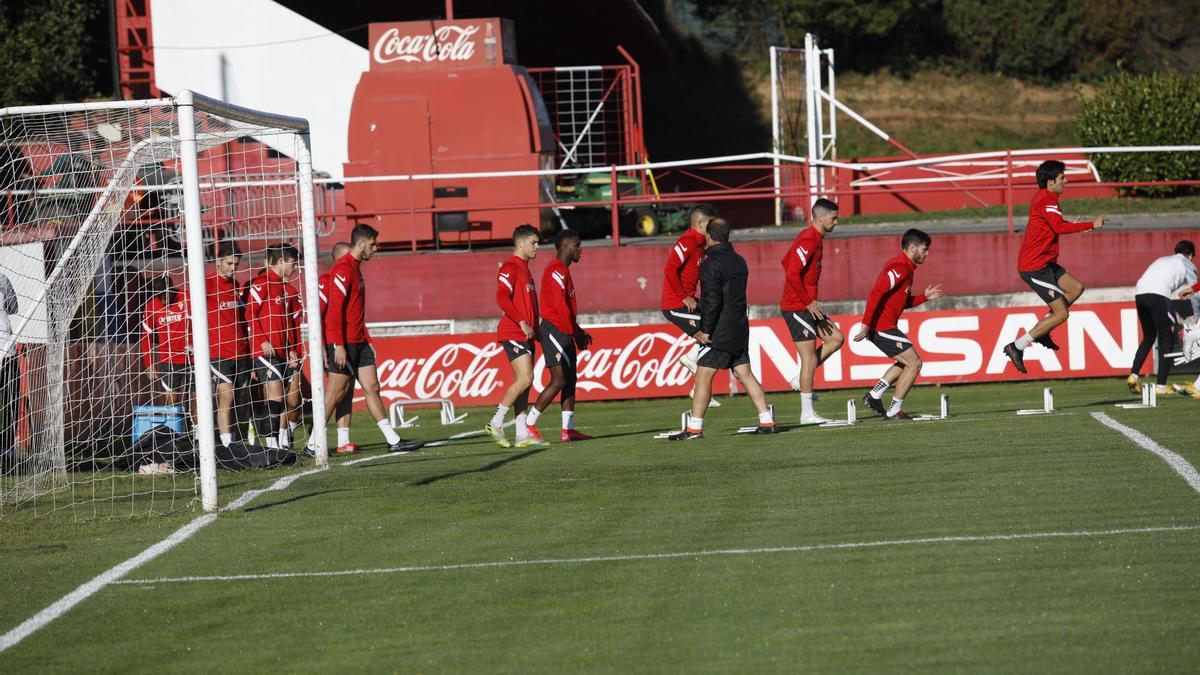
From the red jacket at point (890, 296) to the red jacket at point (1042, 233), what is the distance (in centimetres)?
110

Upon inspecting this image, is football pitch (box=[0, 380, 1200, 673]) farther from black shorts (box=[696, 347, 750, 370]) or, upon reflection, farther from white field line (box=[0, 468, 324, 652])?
black shorts (box=[696, 347, 750, 370])

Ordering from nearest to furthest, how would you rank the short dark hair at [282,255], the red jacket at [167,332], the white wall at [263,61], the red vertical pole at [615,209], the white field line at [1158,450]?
the white field line at [1158,450] → the red jacket at [167,332] → the short dark hair at [282,255] → the red vertical pole at [615,209] → the white wall at [263,61]

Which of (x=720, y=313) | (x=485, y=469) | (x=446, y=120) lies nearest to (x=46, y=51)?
(x=446, y=120)

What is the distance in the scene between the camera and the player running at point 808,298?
1412cm

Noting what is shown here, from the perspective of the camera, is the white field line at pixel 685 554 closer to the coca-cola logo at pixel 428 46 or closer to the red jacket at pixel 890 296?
the red jacket at pixel 890 296

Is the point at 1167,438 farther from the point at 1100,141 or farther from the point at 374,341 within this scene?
the point at 1100,141

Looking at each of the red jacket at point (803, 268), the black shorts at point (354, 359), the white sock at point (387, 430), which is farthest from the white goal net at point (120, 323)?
the red jacket at point (803, 268)

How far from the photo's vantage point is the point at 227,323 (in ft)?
46.2

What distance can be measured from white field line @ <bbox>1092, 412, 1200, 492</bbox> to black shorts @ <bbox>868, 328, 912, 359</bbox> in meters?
1.90

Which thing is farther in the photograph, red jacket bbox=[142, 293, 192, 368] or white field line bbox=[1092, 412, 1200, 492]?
red jacket bbox=[142, 293, 192, 368]

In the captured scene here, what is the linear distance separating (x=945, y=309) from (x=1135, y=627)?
615 inches

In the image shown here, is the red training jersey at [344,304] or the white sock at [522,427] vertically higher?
the red training jersey at [344,304]

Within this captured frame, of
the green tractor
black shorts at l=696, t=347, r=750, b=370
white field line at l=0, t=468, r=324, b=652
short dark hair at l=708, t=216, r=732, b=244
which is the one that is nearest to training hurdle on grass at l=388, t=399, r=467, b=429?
black shorts at l=696, t=347, r=750, b=370

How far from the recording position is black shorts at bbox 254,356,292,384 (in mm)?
14211
